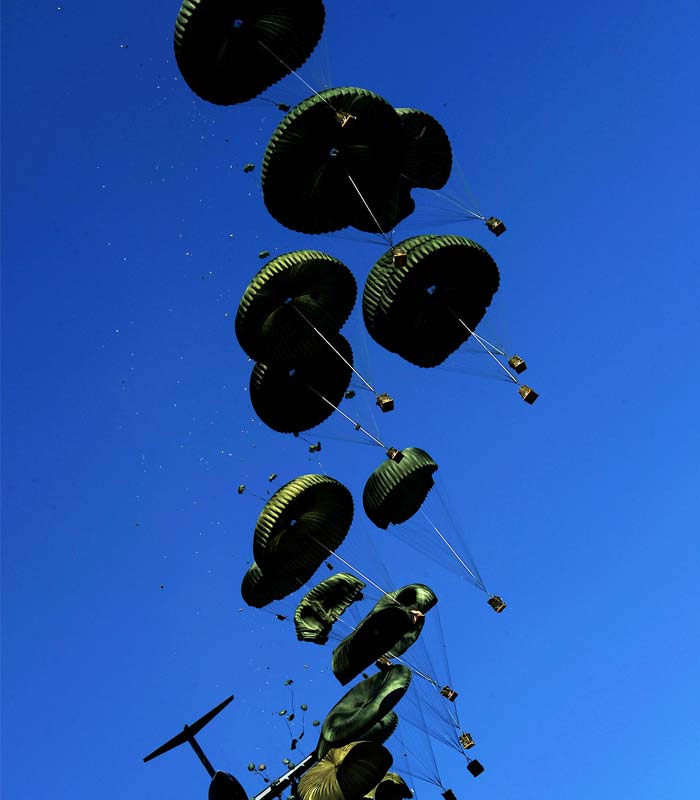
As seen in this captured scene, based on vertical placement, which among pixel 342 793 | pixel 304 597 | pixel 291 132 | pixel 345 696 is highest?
pixel 291 132

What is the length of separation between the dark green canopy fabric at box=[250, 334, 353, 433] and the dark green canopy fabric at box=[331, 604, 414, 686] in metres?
7.01

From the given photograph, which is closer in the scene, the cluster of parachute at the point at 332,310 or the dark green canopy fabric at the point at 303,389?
the cluster of parachute at the point at 332,310

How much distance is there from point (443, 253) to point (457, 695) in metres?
13.5

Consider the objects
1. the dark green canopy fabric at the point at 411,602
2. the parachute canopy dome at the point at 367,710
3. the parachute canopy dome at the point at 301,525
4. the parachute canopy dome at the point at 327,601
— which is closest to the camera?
the parachute canopy dome at the point at 367,710

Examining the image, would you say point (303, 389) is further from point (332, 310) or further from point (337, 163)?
point (337, 163)

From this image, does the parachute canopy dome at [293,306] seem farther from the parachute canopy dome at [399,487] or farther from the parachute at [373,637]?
the parachute at [373,637]

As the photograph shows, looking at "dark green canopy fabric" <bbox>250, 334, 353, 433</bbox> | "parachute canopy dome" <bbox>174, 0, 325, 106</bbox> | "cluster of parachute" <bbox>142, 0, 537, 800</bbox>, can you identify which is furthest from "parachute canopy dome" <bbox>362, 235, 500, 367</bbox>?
"parachute canopy dome" <bbox>174, 0, 325, 106</bbox>

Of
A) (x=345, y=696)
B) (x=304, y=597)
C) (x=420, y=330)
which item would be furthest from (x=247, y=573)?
(x=420, y=330)

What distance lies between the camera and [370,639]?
27.6 m

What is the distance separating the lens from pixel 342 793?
2797 cm

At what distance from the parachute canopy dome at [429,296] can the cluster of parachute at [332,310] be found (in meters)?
0.04

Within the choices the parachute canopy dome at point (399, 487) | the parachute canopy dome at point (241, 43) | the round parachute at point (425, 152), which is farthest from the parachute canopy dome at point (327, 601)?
the parachute canopy dome at point (241, 43)

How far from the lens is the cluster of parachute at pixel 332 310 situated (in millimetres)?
26938

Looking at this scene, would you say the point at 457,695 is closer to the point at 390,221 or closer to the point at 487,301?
the point at 487,301
